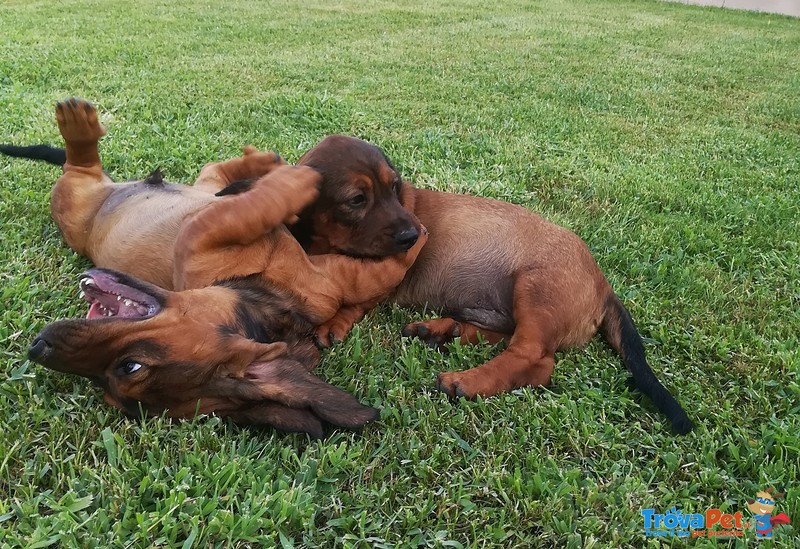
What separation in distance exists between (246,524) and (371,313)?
1.52 m

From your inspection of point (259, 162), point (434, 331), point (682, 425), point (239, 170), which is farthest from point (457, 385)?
point (239, 170)

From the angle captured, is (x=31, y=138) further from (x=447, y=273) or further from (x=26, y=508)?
(x=26, y=508)

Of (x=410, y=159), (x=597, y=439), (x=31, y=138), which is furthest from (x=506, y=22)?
(x=597, y=439)

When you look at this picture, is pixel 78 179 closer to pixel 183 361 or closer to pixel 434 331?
pixel 183 361

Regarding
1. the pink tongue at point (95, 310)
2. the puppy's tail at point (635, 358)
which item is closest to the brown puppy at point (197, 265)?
the pink tongue at point (95, 310)

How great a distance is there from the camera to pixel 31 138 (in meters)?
4.85

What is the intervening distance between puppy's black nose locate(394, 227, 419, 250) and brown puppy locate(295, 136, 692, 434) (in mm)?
21

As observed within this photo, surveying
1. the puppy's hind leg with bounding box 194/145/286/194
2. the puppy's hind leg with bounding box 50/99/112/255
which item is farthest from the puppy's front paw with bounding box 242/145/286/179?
the puppy's hind leg with bounding box 50/99/112/255

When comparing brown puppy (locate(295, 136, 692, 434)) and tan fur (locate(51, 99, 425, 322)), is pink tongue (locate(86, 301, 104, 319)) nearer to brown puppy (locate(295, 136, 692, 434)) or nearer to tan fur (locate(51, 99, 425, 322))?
tan fur (locate(51, 99, 425, 322))

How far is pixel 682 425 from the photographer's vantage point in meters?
2.44

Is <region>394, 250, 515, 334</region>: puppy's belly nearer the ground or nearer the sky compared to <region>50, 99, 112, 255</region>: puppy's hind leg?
nearer the ground

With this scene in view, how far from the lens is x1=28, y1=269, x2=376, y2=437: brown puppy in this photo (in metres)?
2.09

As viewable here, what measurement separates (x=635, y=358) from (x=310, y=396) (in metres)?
1.50

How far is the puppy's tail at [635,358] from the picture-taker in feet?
8.14
